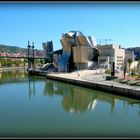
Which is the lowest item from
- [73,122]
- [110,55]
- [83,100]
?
[83,100]

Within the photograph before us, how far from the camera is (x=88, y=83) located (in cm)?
2030

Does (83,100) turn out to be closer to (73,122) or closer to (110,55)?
(73,122)

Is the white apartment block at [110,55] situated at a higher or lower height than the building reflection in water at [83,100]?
higher

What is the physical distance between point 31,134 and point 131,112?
4744 mm

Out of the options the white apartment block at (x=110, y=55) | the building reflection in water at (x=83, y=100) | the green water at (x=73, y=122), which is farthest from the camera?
the white apartment block at (x=110, y=55)

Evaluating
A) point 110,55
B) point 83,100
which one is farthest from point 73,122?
point 110,55

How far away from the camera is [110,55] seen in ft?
136

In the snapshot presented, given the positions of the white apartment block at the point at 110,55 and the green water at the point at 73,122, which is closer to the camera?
the green water at the point at 73,122

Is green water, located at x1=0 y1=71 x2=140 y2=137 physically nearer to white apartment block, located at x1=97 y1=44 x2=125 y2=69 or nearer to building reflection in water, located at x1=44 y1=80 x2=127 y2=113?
building reflection in water, located at x1=44 y1=80 x2=127 y2=113

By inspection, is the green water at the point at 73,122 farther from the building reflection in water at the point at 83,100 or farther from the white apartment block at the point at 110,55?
the white apartment block at the point at 110,55

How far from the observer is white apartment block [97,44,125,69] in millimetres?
40209

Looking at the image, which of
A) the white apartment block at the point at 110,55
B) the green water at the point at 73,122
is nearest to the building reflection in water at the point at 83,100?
the green water at the point at 73,122

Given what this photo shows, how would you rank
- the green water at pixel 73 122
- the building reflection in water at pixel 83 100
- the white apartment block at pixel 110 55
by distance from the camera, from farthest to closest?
the white apartment block at pixel 110 55
the building reflection in water at pixel 83 100
the green water at pixel 73 122

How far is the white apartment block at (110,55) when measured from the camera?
1583 inches
